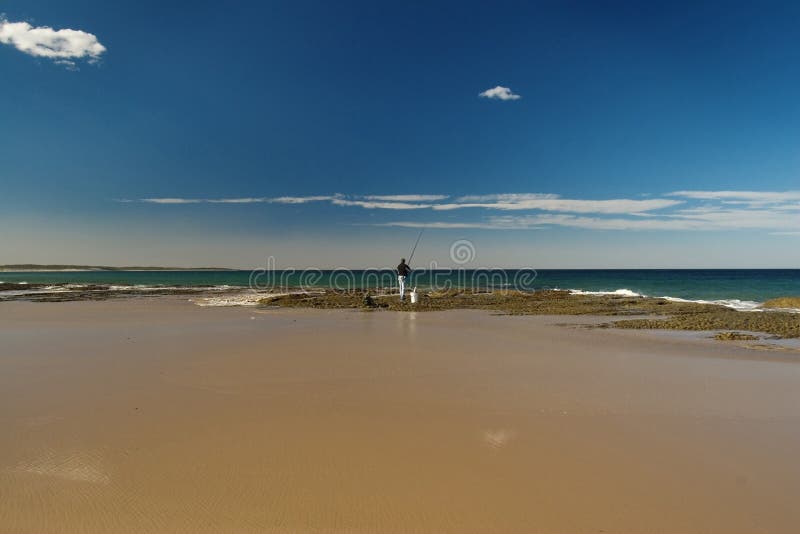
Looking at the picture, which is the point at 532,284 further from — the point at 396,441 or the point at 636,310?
the point at 396,441

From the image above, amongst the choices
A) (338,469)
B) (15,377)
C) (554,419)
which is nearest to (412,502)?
(338,469)

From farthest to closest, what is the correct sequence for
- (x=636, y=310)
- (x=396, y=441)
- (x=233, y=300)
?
(x=233, y=300)
(x=636, y=310)
(x=396, y=441)

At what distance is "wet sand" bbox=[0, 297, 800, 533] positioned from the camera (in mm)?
3895

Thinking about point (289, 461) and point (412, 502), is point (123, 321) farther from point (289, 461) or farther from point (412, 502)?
point (412, 502)

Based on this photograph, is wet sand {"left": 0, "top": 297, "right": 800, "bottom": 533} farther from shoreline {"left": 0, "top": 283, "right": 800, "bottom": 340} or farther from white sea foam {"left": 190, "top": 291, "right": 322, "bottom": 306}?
white sea foam {"left": 190, "top": 291, "right": 322, "bottom": 306}

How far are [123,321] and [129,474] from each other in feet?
47.7

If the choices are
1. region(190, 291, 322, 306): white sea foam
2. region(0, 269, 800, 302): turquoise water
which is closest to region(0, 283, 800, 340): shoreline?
region(190, 291, 322, 306): white sea foam

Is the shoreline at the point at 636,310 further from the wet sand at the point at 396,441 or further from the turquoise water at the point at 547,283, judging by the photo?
the turquoise water at the point at 547,283

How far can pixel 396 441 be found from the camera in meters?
5.42

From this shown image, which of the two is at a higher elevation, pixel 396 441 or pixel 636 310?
pixel 636 310

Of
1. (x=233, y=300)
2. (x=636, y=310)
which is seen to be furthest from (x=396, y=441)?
(x=233, y=300)

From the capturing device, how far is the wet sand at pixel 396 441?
3.89 metres

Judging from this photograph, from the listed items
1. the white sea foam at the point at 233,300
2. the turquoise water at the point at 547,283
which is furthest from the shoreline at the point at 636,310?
the turquoise water at the point at 547,283

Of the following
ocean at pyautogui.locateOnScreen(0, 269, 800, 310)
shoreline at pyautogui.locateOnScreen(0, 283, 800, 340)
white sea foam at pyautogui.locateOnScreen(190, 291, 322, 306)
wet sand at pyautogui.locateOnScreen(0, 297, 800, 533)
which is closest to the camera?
wet sand at pyautogui.locateOnScreen(0, 297, 800, 533)
